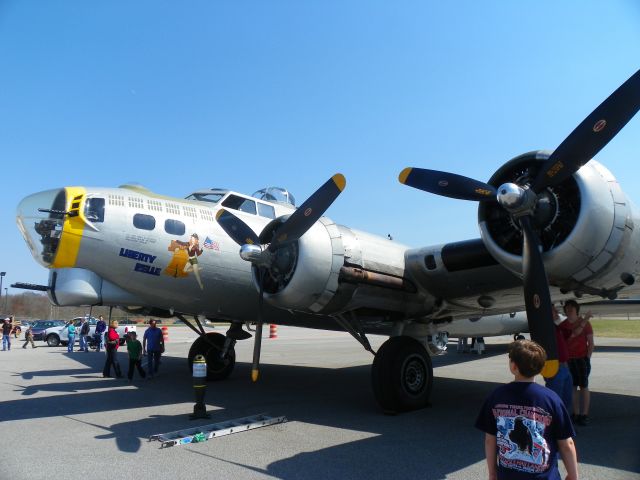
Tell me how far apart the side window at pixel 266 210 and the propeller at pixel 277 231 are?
1610mm

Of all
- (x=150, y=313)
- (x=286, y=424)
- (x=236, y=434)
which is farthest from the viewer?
(x=150, y=313)

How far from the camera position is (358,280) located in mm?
7520

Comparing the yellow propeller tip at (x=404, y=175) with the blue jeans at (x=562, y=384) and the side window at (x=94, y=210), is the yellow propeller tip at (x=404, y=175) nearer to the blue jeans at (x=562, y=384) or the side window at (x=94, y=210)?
the blue jeans at (x=562, y=384)

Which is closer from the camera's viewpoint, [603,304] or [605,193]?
[605,193]

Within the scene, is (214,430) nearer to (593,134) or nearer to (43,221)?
(43,221)

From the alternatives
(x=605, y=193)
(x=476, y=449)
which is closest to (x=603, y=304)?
(x=605, y=193)

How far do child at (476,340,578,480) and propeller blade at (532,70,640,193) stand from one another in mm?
3515

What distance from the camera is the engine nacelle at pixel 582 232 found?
18.8ft

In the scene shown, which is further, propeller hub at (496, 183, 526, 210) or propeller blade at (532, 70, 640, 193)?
propeller hub at (496, 183, 526, 210)

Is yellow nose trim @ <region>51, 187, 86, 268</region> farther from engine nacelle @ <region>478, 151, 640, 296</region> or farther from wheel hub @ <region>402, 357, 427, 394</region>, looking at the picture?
engine nacelle @ <region>478, 151, 640, 296</region>

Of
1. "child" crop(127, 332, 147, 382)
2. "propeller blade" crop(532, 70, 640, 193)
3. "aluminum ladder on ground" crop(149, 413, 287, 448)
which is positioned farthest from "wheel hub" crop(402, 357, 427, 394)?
"child" crop(127, 332, 147, 382)

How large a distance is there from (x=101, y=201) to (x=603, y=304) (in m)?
12.7

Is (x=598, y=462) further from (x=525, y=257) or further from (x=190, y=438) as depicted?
(x=190, y=438)

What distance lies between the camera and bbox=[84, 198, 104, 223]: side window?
756 centimetres
